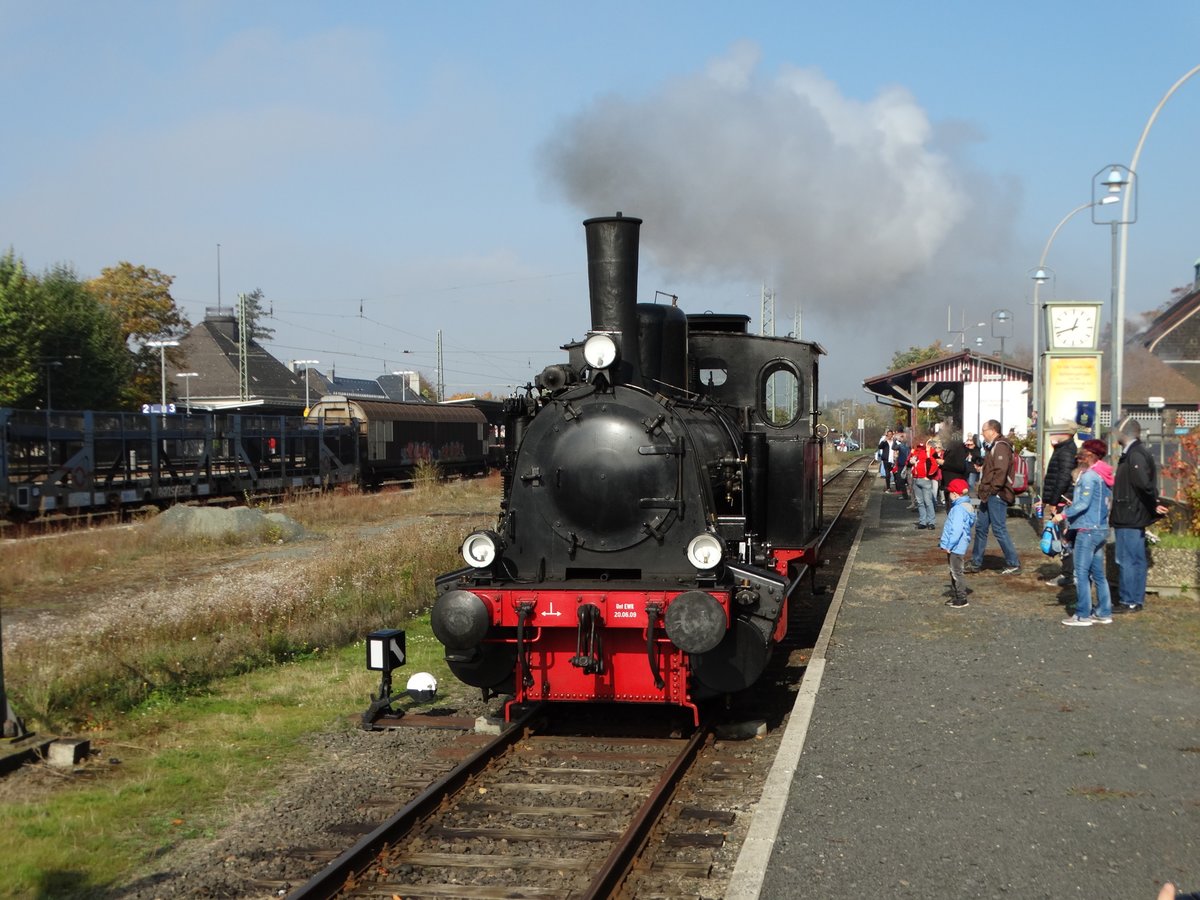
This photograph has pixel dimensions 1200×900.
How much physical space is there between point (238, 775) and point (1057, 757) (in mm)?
4621

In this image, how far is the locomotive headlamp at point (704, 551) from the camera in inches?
260

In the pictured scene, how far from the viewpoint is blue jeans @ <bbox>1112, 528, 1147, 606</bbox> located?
10203 mm

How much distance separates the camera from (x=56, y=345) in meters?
39.9

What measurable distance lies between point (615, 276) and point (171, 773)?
4.14 m

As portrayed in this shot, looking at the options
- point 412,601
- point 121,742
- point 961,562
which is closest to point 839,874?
point 121,742

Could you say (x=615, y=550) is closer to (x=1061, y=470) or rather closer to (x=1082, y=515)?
(x=1082, y=515)

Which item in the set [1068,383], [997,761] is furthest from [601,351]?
[1068,383]

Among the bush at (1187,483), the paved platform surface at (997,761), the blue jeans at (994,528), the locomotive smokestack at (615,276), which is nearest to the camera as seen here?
the paved platform surface at (997,761)

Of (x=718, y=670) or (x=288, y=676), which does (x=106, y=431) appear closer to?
(x=288, y=676)

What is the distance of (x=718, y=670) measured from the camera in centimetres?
676

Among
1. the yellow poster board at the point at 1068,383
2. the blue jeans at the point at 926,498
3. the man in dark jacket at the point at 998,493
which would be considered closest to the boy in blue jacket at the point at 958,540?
the man in dark jacket at the point at 998,493

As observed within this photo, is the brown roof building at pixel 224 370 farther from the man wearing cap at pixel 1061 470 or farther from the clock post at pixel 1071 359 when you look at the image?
the man wearing cap at pixel 1061 470

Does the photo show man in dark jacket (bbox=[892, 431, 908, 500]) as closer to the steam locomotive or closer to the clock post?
the clock post

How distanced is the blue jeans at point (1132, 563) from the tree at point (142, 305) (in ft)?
165
